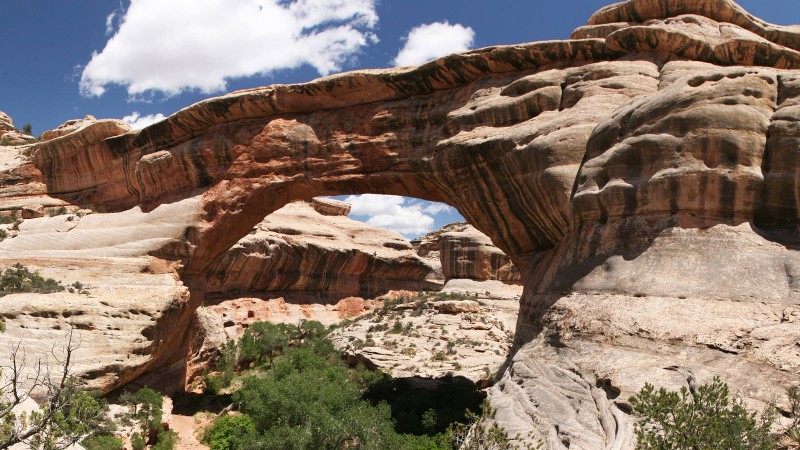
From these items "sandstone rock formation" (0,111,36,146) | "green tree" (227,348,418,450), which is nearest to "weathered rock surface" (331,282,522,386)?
"green tree" (227,348,418,450)

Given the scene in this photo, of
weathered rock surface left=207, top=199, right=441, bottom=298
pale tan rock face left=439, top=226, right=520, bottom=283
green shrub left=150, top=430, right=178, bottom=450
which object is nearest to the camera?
green shrub left=150, top=430, right=178, bottom=450

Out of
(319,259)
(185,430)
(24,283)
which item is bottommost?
(185,430)

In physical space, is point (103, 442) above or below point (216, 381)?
above

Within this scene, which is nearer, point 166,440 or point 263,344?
point 166,440

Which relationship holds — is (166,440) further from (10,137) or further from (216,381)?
(10,137)

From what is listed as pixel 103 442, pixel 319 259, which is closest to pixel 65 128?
pixel 319 259

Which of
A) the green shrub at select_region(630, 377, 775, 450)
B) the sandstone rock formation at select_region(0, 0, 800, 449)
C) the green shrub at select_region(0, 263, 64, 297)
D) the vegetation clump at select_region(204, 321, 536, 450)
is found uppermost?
the sandstone rock formation at select_region(0, 0, 800, 449)

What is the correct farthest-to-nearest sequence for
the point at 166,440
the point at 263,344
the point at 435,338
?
the point at 263,344
the point at 435,338
the point at 166,440

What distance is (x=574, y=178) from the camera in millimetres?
13719

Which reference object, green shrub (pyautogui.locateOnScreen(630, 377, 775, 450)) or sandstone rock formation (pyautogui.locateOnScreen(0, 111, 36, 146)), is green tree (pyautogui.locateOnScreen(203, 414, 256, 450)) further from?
sandstone rock formation (pyautogui.locateOnScreen(0, 111, 36, 146))

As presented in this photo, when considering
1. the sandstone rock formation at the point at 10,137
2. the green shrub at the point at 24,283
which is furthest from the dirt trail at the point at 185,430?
the sandstone rock formation at the point at 10,137

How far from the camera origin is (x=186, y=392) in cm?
2162

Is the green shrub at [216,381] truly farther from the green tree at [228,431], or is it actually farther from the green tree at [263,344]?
the green tree at [228,431]

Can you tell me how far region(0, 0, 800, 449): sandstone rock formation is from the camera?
9266 millimetres
